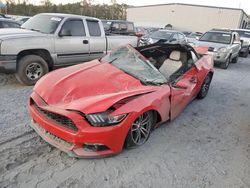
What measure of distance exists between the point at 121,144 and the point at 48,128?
97 centimetres

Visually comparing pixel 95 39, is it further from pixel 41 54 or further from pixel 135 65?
pixel 135 65

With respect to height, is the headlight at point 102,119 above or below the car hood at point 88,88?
below

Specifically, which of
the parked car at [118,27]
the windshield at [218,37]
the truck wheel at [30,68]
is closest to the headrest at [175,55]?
the truck wheel at [30,68]

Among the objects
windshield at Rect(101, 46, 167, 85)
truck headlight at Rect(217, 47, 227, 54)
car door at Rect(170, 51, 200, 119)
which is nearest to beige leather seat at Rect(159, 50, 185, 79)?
car door at Rect(170, 51, 200, 119)

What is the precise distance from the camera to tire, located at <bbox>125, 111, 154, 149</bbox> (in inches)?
125

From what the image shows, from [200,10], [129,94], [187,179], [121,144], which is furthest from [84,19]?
[200,10]

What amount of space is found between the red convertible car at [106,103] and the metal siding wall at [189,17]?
42.0 metres

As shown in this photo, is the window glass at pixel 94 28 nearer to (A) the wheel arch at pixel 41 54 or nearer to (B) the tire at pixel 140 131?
(A) the wheel arch at pixel 41 54

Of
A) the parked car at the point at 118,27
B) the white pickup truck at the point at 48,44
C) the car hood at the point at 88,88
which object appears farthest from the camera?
the parked car at the point at 118,27

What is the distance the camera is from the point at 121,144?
2.99 metres

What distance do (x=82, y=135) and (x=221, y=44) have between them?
9.89 m

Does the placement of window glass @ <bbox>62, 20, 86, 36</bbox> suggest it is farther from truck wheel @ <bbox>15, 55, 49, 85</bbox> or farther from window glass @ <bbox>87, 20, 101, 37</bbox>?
truck wheel @ <bbox>15, 55, 49, 85</bbox>

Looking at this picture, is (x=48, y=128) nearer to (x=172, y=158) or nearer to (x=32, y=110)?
(x=32, y=110)

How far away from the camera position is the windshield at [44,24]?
6.21 m
